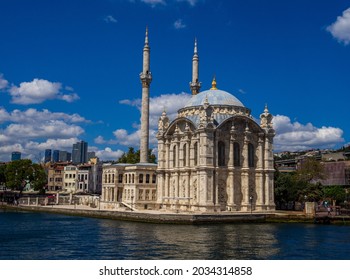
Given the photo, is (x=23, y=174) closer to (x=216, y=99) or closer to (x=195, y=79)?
(x=195, y=79)

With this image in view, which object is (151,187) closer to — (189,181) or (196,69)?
(189,181)

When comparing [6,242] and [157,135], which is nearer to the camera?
[6,242]

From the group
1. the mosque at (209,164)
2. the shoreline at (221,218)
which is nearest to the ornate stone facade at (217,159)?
the mosque at (209,164)

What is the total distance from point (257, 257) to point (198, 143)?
29.8 metres

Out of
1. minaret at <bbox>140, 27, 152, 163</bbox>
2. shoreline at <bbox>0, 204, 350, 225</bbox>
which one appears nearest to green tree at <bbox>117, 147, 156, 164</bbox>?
minaret at <bbox>140, 27, 152, 163</bbox>

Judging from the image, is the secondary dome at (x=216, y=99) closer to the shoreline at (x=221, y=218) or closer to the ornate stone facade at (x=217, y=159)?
the ornate stone facade at (x=217, y=159)

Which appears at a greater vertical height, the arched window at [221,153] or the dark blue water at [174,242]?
the arched window at [221,153]

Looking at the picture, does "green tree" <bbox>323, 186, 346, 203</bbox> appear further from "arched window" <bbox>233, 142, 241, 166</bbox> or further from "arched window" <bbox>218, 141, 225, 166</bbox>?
"arched window" <bbox>218, 141, 225, 166</bbox>

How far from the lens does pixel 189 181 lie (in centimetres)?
6047

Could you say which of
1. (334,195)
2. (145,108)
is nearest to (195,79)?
(145,108)

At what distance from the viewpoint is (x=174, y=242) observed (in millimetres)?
36469

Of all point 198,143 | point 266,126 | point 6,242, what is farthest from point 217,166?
point 6,242

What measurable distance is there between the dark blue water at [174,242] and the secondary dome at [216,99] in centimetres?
1885

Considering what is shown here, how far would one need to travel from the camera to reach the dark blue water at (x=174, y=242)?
30875 mm
